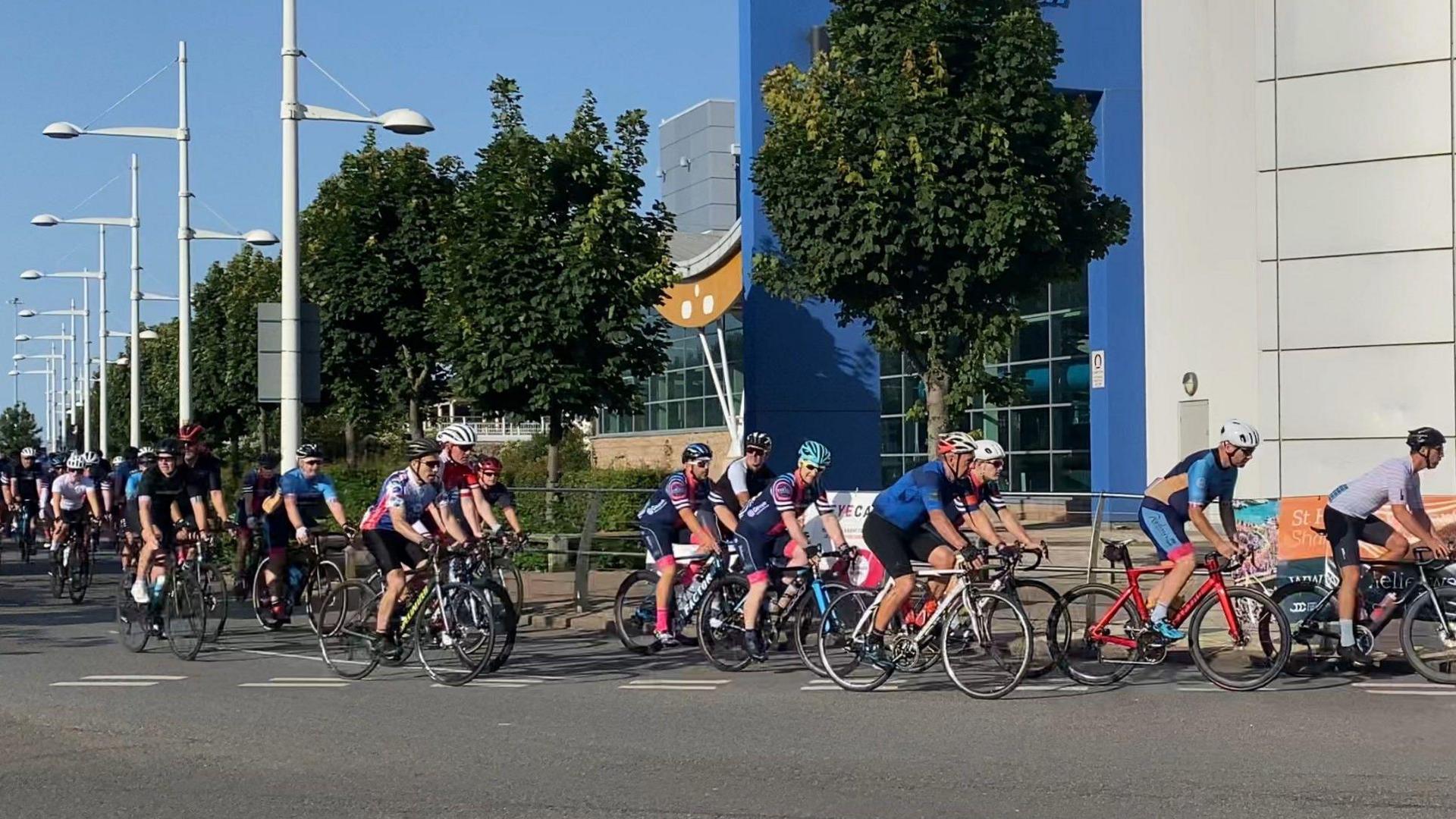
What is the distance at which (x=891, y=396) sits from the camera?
43.0m

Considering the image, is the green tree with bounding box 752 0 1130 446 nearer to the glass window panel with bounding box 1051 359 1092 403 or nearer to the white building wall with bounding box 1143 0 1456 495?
the white building wall with bounding box 1143 0 1456 495

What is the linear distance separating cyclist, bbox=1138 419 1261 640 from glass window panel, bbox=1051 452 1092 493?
24570 mm

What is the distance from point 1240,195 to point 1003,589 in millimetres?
14579

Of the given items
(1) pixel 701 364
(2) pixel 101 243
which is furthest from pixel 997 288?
→ (2) pixel 101 243

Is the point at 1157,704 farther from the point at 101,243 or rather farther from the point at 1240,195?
the point at 101,243

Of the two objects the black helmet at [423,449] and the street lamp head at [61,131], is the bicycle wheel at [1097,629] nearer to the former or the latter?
the black helmet at [423,449]

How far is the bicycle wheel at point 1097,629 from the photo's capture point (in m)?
11.8

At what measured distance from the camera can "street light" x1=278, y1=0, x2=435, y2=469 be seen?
19.0 meters

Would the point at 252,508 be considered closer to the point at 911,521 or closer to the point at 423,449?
the point at 423,449

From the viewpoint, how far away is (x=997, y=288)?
75.5 feet

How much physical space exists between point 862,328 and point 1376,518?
65.2ft

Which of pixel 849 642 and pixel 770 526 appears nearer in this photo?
pixel 849 642

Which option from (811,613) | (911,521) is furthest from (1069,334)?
(911,521)

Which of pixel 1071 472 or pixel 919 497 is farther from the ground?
pixel 919 497
